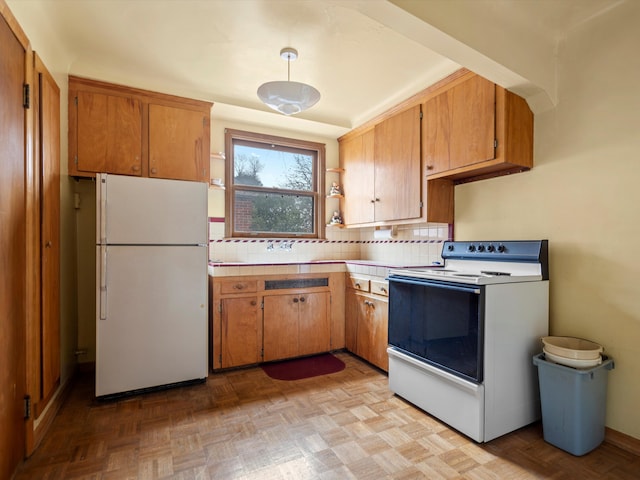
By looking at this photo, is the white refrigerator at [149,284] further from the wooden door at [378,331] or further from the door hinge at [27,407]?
the wooden door at [378,331]

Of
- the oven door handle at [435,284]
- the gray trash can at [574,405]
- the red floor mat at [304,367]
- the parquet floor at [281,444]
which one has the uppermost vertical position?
the oven door handle at [435,284]

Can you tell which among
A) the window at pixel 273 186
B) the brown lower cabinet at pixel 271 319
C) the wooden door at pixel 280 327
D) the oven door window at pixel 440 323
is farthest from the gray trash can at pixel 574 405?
the window at pixel 273 186

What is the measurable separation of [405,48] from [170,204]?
2017mm

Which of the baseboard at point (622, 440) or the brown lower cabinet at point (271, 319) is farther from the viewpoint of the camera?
the brown lower cabinet at point (271, 319)

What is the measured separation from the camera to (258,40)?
2197 millimetres

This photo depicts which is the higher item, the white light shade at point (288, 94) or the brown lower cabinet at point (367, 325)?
the white light shade at point (288, 94)

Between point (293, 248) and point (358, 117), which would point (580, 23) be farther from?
point (293, 248)

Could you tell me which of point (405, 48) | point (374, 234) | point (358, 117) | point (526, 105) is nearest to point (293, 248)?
point (374, 234)

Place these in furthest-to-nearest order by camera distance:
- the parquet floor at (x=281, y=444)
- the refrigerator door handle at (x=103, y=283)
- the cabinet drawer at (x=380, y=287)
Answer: the cabinet drawer at (x=380, y=287) → the refrigerator door handle at (x=103, y=283) → the parquet floor at (x=281, y=444)

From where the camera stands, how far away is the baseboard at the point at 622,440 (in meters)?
1.75

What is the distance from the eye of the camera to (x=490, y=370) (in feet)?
5.96

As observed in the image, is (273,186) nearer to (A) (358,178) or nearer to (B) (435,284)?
(A) (358,178)

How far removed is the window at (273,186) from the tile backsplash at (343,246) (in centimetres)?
11

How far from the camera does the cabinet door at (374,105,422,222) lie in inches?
110
